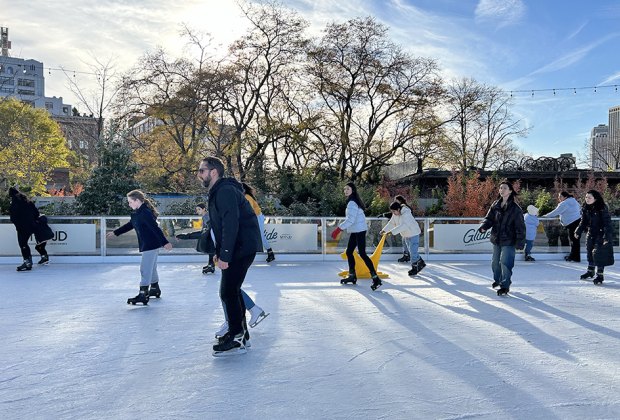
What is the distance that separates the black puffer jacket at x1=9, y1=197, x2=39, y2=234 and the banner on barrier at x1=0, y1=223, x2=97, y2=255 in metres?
1.17

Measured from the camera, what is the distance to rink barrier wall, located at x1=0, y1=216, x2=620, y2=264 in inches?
453

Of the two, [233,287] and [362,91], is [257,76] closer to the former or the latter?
[362,91]

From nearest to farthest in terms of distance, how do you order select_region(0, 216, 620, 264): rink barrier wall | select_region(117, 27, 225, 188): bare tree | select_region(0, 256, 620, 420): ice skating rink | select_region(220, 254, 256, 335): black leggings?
select_region(0, 256, 620, 420): ice skating rink, select_region(220, 254, 256, 335): black leggings, select_region(0, 216, 620, 264): rink barrier wall, select_region(117, 27, 225, 188): bare tree

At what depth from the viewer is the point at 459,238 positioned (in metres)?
12.4

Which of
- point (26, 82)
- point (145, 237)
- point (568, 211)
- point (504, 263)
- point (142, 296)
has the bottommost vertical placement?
point (142, 296)

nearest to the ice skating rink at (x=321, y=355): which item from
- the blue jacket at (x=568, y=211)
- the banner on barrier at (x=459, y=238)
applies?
the blue jacket at (x=568, y=211)

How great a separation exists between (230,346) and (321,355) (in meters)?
0.74

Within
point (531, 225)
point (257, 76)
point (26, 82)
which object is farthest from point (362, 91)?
point (26, 82)

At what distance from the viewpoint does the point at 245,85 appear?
80.9 ft

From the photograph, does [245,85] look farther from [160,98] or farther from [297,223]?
[297,223]

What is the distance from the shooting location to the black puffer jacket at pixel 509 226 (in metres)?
7.03

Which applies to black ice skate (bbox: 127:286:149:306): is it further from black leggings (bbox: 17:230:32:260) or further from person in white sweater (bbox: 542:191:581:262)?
person in white sweater (bbox: 542:191:581:262)

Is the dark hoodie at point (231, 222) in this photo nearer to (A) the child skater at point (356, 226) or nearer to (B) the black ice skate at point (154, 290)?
(B) the black ice skate at point (154, 290)

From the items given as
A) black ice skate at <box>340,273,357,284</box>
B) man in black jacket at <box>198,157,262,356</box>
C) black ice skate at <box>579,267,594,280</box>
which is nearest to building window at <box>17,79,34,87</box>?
black ice skate at <box>340,273,357,284</box>
